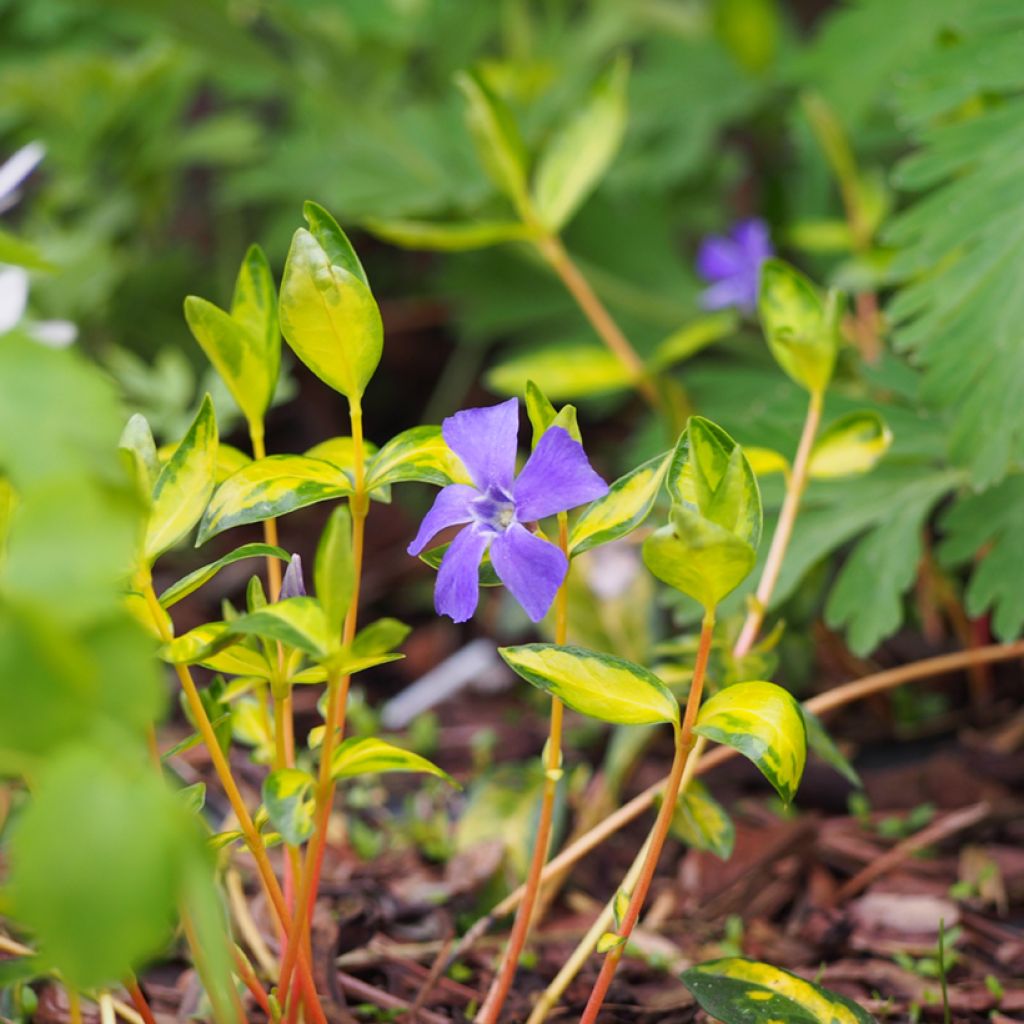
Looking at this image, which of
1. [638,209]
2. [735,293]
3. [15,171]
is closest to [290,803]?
[15,171]

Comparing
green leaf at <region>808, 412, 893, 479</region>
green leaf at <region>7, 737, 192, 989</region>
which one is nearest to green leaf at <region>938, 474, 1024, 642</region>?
green leaf at <region>808, 412, 893, 479</region>

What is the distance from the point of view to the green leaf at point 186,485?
59cm

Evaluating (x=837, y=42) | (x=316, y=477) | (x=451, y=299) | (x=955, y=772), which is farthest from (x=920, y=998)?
(x=451, y=299)

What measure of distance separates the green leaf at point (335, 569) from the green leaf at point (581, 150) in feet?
2.41

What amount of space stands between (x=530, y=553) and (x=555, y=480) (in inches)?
1.5

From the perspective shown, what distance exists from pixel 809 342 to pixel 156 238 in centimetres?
165

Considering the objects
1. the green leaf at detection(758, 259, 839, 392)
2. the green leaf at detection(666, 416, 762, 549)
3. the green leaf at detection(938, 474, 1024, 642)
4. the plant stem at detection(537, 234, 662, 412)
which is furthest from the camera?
the plant stem at detection(537, 234, 662, 412)

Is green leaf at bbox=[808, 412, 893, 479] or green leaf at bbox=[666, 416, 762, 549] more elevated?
green leaf at bbox=[666, 416, 762, 549]

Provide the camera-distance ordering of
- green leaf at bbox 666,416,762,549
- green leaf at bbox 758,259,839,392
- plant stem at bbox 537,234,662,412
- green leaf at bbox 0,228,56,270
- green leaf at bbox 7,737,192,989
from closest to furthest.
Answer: green leaf at bbox 7,737,192,989
green leaf at bbox 0,228,56,270
green leaf at bbox 666,416,762,549
green leaf at bbox 758,259,839,392
plant stem at bbox 537,234,662,412

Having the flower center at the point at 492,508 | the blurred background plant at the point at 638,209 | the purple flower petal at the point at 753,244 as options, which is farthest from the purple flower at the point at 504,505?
the purple flower petal at the point at 753,244

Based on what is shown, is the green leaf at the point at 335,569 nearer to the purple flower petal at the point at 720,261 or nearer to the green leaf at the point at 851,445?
the green leaf at the point at 851,445

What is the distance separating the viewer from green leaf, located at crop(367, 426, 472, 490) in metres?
0.62

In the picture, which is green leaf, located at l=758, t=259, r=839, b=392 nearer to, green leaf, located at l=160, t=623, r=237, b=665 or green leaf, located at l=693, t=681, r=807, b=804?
green leaf, located at l=693, t=681, r=807, b=804

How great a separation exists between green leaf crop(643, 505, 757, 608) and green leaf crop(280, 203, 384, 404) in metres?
0.17
